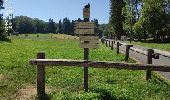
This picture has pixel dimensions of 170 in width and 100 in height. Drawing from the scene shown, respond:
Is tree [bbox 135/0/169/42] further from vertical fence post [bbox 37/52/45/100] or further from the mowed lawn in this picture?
vertical fence post [bbox 37/52/45/100]

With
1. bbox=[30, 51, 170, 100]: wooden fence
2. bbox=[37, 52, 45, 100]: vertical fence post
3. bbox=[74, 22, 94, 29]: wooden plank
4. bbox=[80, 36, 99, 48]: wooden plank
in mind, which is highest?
bbox=[74, 22, 94, 29]: wooden plank

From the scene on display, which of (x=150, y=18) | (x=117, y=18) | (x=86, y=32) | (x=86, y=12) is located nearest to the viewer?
(x=86, y=12)

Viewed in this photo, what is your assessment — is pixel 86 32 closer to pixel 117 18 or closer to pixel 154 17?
pixel 154 17

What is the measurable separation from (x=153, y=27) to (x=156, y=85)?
244ft

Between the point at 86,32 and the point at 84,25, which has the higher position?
the point at 84,25

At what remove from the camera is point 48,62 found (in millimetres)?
11688

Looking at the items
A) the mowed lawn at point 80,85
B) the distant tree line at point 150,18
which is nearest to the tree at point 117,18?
the distant tree line at point 150,18

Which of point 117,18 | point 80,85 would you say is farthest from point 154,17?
point 80,85

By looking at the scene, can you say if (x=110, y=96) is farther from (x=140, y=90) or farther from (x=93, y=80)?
(x=93, y=80)

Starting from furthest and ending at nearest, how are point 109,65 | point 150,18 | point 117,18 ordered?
point 117,18 → point 150,18 → point 109,65

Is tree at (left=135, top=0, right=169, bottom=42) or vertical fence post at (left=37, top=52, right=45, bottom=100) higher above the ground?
tree at (left=135, top=0, right=169, bottom=42)

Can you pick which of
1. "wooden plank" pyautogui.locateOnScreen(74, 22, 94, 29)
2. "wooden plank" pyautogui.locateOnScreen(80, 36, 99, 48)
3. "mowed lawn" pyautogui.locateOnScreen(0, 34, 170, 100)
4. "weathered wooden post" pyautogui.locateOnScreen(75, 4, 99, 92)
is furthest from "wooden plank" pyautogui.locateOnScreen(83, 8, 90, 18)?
"mowed lawn" pyautogui.locateOnScreen(0, 34, 170, 100)

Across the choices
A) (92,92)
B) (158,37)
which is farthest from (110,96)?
(158,37)

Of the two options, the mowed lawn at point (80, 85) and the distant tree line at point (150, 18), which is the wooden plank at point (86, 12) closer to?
the mowed lawn at point (80, 85)
